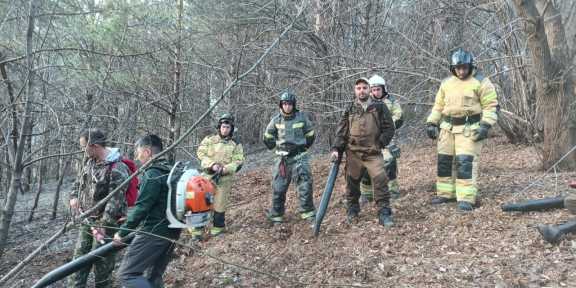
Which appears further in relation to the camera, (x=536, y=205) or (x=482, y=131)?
(x=482, y=131)

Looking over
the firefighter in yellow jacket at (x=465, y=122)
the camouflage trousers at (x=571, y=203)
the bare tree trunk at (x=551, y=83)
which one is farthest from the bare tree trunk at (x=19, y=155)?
the bare tree trunk at (x=551, y=83)

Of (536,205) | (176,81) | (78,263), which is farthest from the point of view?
(176,81)

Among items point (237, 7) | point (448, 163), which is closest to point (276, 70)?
point (237, 7)

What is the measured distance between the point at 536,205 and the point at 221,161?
4369 mm

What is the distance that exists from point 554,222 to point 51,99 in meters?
5.83

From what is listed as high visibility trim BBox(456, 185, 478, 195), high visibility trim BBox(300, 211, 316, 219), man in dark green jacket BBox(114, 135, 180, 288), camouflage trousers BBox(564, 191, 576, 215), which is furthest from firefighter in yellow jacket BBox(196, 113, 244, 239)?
camouflage trousers BBox(564, 191, 576, 215)

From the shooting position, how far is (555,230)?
15.3ft

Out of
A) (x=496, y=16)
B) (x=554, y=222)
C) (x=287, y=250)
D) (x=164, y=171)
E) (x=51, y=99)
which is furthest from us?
(x=496, y=16)

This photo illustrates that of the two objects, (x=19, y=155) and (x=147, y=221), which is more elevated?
(x=19, y=155)

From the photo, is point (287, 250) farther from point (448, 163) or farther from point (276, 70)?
point (276, 70)

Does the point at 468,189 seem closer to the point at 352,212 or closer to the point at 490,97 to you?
the point at 490,97

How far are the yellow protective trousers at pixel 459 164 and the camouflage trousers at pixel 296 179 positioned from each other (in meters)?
1.89

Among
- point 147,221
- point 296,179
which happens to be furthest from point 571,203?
point 147,221

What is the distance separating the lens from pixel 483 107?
5.86m
